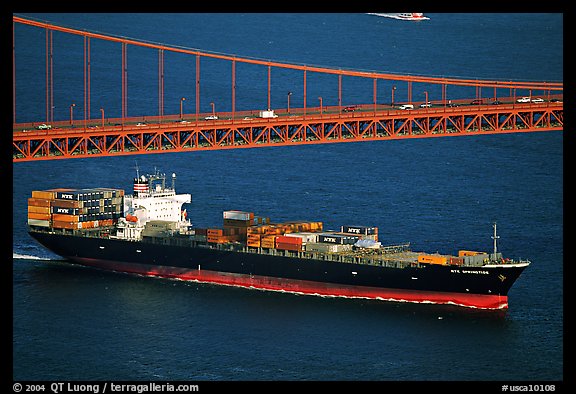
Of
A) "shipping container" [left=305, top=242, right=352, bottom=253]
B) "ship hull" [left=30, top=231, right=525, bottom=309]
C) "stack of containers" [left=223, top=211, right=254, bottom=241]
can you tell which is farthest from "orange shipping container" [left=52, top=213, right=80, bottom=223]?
"shipping container" [left=305, top=242, right=352, bottom=253]

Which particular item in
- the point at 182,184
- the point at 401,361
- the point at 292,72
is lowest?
the point at 401,361

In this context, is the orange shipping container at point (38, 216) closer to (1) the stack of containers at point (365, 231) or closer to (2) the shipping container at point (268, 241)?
(2) the shipping container at point (268, 241)

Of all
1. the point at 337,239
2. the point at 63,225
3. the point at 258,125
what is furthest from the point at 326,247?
the point at 63,225

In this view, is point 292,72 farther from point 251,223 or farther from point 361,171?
point 251,223

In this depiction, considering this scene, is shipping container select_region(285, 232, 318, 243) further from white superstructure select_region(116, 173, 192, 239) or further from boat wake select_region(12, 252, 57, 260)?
boat wake select_region(12, 252, 57, 260)

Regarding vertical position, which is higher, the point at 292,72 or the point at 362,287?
the point at 292,72

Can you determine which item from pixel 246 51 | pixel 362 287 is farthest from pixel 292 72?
A: pixel 362 287
